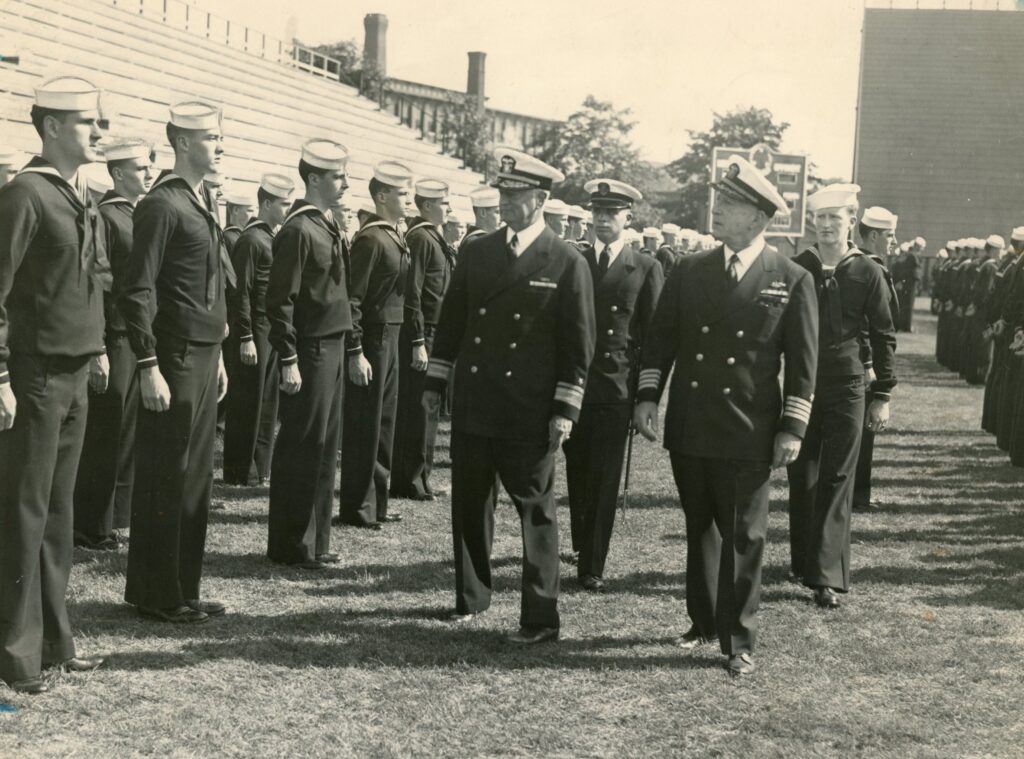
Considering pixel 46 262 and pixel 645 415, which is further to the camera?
pixel 645 415

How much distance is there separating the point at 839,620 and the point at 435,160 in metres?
33.2

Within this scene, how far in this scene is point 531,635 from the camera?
6.08 m

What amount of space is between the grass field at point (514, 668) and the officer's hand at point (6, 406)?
1171 mm

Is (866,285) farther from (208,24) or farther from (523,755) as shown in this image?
(208,24)

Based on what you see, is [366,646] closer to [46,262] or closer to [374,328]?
[46,262]

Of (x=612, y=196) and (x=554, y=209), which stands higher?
→ (x=554, y=209)

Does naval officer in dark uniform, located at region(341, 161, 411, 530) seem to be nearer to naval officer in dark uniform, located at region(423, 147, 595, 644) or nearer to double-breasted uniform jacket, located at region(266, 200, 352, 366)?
double-breasted uniform jacket, located at region(266, 200, 352, 366)

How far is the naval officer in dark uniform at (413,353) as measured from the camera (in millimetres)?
9750

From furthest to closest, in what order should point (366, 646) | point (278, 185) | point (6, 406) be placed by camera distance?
point (278, 185)
point (366, 646)
point (6, 406)

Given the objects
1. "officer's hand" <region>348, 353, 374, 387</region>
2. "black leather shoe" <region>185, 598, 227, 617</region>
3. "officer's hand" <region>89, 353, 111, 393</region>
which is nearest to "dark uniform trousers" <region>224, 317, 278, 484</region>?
"officer's hand" <region>348, 353, 374, 387</region>

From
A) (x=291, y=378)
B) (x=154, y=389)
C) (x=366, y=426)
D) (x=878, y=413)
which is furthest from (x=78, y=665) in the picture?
(x=878, y=413)

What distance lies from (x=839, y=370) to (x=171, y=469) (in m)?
4.02

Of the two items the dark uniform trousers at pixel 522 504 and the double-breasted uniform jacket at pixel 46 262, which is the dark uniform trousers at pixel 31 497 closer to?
the double-breasted uniform jacket at pixel 46 262

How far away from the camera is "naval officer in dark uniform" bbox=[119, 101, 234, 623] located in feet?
19.5
